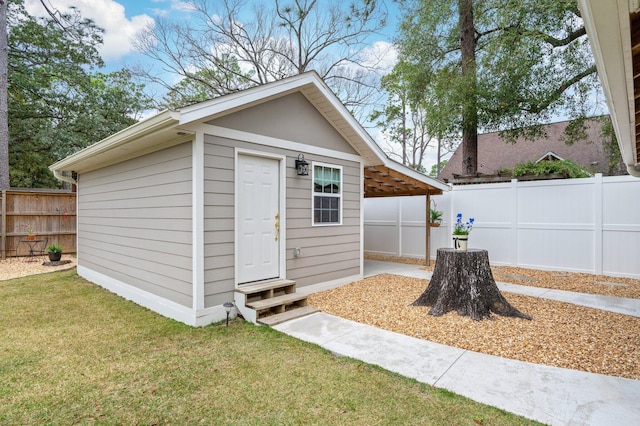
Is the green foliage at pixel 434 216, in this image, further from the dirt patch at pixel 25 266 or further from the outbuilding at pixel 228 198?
the dirt patch at pixel 25 266

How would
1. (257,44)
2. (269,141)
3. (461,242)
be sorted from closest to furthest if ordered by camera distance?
(461,242), (269,141), (257,44)

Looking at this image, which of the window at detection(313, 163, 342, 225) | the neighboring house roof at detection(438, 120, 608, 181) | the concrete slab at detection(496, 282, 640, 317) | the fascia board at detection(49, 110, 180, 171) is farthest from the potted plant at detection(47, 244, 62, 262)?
the neighboring house roof at detection(438, 120, 608, 181)

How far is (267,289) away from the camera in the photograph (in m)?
4.63

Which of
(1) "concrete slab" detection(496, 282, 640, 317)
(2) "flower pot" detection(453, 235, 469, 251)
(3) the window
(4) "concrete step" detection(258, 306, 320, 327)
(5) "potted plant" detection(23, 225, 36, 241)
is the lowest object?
(4) "concrete step" detection(258, 306, 320, 327)

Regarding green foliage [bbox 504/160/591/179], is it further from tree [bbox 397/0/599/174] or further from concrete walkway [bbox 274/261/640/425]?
concrete walkway [bbox 274/261/640/425]

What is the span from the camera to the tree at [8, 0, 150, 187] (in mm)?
12227

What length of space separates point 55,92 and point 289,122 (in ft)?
42.7

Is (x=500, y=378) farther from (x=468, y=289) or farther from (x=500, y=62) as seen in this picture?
(x=500, y=62)

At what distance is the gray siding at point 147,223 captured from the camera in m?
4.32

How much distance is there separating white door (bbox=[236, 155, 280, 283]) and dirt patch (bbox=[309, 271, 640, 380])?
1.06m

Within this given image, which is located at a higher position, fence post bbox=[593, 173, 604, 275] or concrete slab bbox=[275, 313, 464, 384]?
fence post bbox=[593, 173, 604, 275]

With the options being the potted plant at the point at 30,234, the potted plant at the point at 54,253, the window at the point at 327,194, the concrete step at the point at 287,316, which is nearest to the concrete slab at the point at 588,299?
the window at the point at 327,194

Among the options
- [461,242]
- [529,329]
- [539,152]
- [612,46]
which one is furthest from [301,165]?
[539,152]

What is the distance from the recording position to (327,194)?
6.00 m
